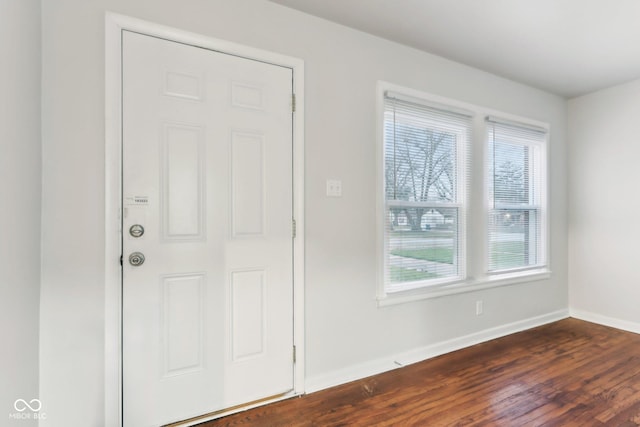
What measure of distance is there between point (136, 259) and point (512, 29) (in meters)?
2.87

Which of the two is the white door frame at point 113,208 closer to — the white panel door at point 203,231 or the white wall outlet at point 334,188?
the white panel door at point 203,231

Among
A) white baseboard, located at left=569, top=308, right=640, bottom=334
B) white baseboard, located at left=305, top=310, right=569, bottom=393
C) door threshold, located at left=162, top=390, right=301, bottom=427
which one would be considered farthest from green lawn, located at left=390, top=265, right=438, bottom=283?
white baseboard, located at left=569, top=308, right=640, bottom=334

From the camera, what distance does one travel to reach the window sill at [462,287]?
2.54 metres

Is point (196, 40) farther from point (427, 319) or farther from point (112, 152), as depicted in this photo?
point (427, 319)

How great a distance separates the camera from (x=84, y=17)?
5.36 ft

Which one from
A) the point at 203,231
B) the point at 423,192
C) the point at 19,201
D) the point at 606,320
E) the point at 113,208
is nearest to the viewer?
the point at 19,201

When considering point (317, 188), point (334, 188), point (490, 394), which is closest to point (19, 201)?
point (317, 188)

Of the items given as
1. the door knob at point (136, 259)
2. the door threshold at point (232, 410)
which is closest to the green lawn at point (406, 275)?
the door threshold at point (232, 410)

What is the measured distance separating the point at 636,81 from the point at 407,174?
271 cm

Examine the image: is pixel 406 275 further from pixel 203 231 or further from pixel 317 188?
pixel 203 231

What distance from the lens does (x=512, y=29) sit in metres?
2.38

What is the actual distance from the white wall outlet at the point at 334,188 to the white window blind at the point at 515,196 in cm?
166

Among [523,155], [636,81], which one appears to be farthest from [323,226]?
[636,81]

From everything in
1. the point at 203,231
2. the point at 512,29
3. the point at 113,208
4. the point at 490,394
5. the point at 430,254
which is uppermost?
the point at 512,29
